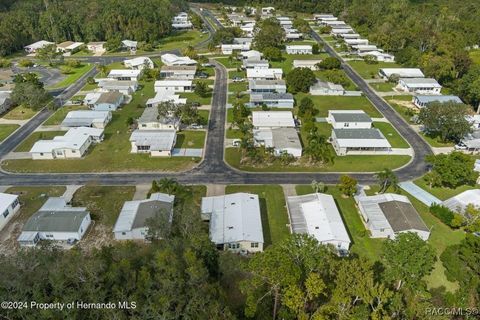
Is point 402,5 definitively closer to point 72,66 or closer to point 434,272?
point 72,66

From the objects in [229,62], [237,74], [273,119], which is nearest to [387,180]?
[273,119]

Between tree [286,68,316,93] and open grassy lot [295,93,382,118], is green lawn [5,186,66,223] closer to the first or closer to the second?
open grassy lot [295,93,382,118]

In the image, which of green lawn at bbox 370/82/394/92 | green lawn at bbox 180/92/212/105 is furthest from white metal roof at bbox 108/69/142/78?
green lawn at bbox 370/82/394/92

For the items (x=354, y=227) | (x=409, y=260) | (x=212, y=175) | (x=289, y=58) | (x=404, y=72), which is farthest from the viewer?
(x=289, y=58)

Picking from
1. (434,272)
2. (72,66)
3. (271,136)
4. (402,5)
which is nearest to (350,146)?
(271,136)

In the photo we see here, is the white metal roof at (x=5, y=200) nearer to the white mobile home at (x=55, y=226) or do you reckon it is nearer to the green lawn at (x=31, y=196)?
the green lawn at (x=31, y=196)

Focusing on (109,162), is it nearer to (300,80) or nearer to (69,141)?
(69,141)
